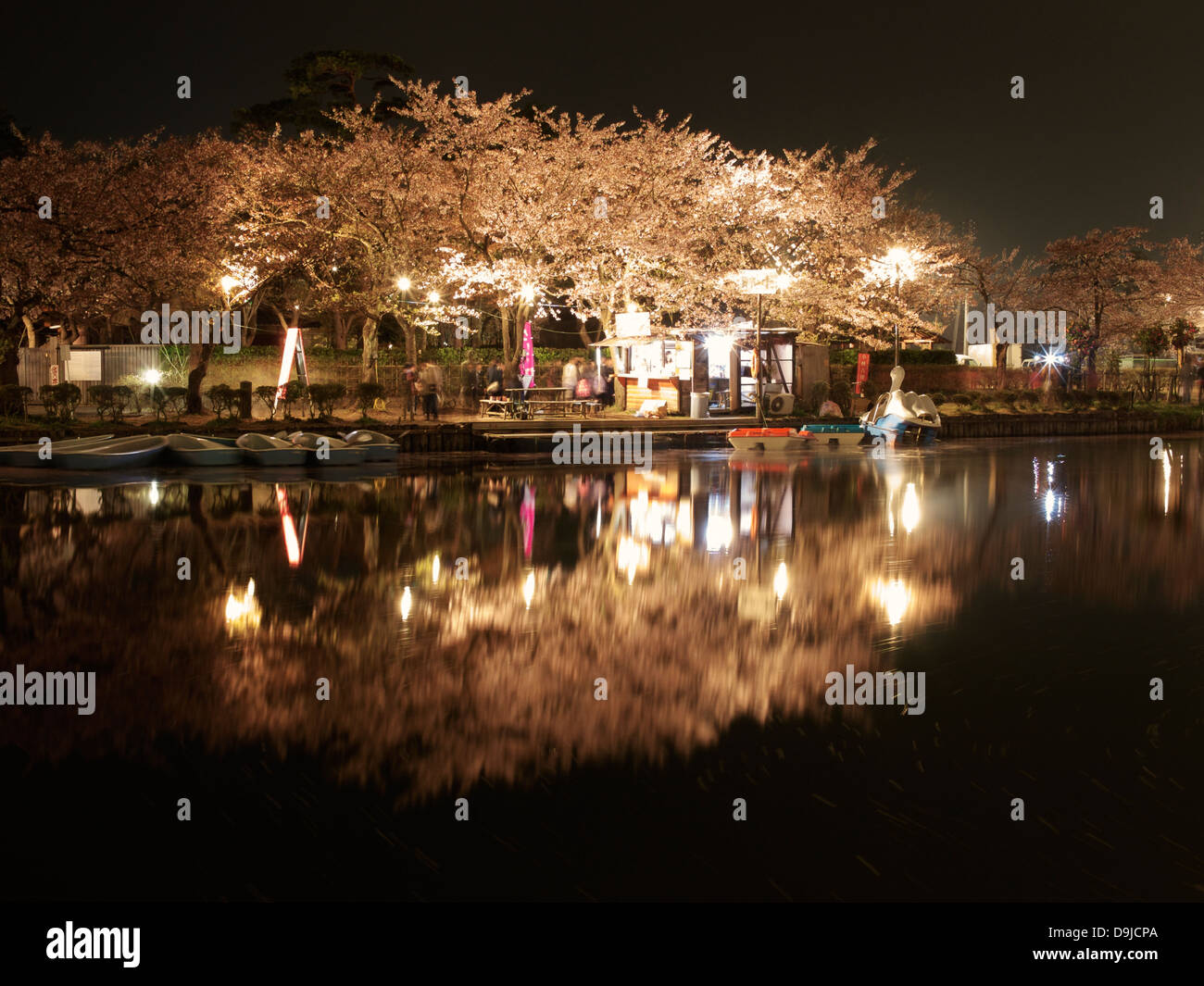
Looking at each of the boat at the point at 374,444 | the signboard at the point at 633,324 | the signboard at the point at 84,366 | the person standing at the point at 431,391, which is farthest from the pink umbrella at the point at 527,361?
the boat at the point at 374,444

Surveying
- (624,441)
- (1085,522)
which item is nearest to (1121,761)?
(1085,522)

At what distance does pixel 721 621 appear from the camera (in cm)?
764

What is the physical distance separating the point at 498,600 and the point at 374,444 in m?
13.8

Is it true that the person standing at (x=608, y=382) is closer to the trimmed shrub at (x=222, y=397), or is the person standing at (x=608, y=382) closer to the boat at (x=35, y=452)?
the trimmed shrub at (x=222, y=397)

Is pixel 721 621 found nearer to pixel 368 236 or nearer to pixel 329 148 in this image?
pixel 368 236

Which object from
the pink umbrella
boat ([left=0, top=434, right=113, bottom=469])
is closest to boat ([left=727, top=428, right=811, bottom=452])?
the pink umbrella

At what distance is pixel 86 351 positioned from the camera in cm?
3206

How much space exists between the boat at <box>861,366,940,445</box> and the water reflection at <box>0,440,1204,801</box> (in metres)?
12.6

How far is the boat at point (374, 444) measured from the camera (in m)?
21.5

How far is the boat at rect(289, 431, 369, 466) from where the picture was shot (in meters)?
20.6

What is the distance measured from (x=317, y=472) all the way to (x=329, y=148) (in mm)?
22096

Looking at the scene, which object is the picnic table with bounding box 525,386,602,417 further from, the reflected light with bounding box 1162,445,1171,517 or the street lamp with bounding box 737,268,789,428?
the reflected light with bounding box 1162,445,1171,517

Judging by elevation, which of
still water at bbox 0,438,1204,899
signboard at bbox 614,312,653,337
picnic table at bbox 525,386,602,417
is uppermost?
signboard at bbox 614,312,653,337

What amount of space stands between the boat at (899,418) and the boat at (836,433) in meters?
1.06
